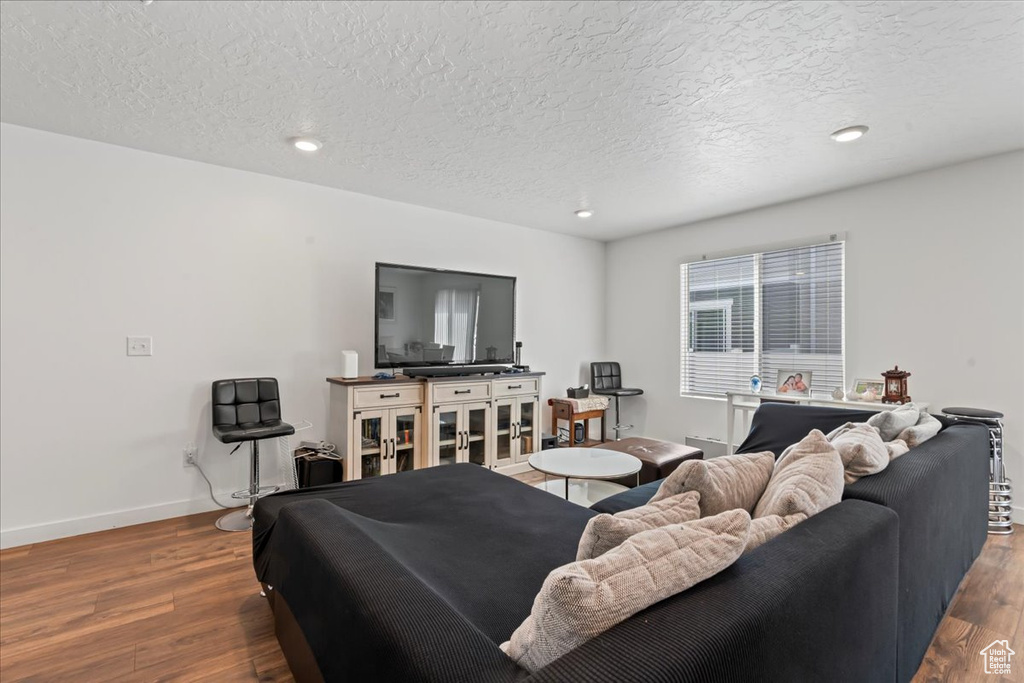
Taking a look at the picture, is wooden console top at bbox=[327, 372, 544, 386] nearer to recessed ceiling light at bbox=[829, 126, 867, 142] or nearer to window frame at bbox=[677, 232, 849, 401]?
window frame at bbox=[677, 232, 849, 401]

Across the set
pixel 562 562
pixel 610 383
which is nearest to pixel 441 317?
pixel 610 383

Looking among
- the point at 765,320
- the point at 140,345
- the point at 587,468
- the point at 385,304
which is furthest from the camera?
the point at 765,320

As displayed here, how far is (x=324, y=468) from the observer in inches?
133

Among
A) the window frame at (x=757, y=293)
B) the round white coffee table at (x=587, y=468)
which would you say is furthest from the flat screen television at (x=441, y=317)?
the window frame at (x=757, y=293)

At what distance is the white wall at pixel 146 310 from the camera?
277cm

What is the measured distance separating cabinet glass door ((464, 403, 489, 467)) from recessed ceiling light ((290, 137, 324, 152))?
225 centimetres

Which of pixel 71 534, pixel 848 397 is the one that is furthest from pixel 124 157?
pixel 848 397

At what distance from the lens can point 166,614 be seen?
2.05m

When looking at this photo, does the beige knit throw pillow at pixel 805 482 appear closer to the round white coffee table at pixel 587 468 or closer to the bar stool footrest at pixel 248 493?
the round white coffee table at pixel 587 468

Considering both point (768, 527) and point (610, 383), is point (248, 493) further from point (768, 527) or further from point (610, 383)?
point (610, 383)

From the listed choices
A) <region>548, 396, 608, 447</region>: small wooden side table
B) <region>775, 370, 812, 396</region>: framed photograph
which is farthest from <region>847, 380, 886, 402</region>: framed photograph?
<region>548, 396, 608, 447</region>: small wooden side table

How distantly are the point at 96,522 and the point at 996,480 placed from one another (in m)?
5.64

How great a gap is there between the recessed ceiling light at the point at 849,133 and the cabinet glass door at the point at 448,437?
3.19 m

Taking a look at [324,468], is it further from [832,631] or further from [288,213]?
[832,631]
